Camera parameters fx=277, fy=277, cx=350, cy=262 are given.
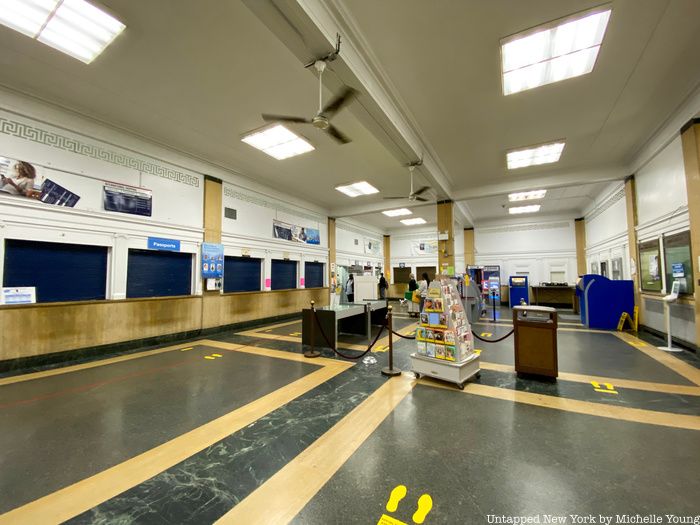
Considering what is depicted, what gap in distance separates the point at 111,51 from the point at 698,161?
887 cm

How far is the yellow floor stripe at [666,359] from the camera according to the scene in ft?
12.3

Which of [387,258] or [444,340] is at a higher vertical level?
[387,258]

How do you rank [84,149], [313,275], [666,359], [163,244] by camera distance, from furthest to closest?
[313,275], [163,244], [84,149], [666,359]

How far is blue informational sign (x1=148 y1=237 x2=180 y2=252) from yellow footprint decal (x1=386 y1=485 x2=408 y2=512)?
6195 mm

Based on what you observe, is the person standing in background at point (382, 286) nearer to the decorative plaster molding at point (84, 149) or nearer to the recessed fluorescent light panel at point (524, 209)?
the recessed fluorescent light panel at point (524, 209)

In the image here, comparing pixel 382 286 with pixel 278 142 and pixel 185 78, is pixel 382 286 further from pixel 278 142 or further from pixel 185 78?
pixel 185 78

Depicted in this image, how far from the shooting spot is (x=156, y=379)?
3836 millimetres

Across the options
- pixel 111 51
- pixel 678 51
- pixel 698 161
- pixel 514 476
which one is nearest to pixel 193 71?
pixel 111 51

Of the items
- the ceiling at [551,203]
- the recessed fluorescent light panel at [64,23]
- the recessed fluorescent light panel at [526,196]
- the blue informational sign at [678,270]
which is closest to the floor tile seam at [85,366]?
the recessed fluorescent light panel at [64,23]

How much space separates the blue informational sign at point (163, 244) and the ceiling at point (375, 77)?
2.11 meters

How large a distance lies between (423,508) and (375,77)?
15.7 ft

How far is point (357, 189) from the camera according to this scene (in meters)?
9.16

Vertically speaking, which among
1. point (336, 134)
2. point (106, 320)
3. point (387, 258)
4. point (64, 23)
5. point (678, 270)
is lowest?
point (106, 320)

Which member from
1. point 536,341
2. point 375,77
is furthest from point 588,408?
point 375,77
